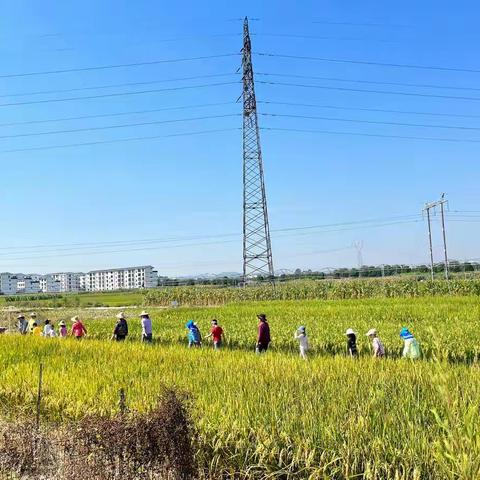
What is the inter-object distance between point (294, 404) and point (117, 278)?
184 metres

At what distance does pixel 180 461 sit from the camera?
5297 mm

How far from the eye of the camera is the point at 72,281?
590 feet

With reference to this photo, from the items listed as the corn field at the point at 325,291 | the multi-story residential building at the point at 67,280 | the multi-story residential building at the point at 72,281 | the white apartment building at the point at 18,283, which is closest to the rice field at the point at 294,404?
the corn field at the point at 325,291

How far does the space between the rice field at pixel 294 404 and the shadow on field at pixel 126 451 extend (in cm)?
36

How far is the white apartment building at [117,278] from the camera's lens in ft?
557

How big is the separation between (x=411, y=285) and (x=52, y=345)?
30572 mm

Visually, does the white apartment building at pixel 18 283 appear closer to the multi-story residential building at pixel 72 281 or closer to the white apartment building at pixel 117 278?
the multi-story residential building at pixel 72 281

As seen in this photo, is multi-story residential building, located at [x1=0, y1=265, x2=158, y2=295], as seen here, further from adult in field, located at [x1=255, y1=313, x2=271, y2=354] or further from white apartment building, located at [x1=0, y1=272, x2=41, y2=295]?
adult in field, located at [x1=255, y1=313, x2=271, y2=354]

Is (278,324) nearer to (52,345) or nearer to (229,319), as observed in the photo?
(229,319)

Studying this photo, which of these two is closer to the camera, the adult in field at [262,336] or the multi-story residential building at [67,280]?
the adult in field at [262,336]

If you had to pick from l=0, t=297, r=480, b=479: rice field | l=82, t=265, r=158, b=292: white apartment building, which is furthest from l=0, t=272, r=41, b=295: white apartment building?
l=0, t=297, r=480, b=479: rice field

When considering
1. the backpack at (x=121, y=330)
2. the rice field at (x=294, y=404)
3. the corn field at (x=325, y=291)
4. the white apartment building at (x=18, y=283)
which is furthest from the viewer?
the white apartment building at (x=18, y=283)

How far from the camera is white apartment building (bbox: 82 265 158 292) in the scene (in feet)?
557

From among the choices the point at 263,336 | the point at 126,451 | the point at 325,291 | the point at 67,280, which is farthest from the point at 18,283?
the point at 126,451
